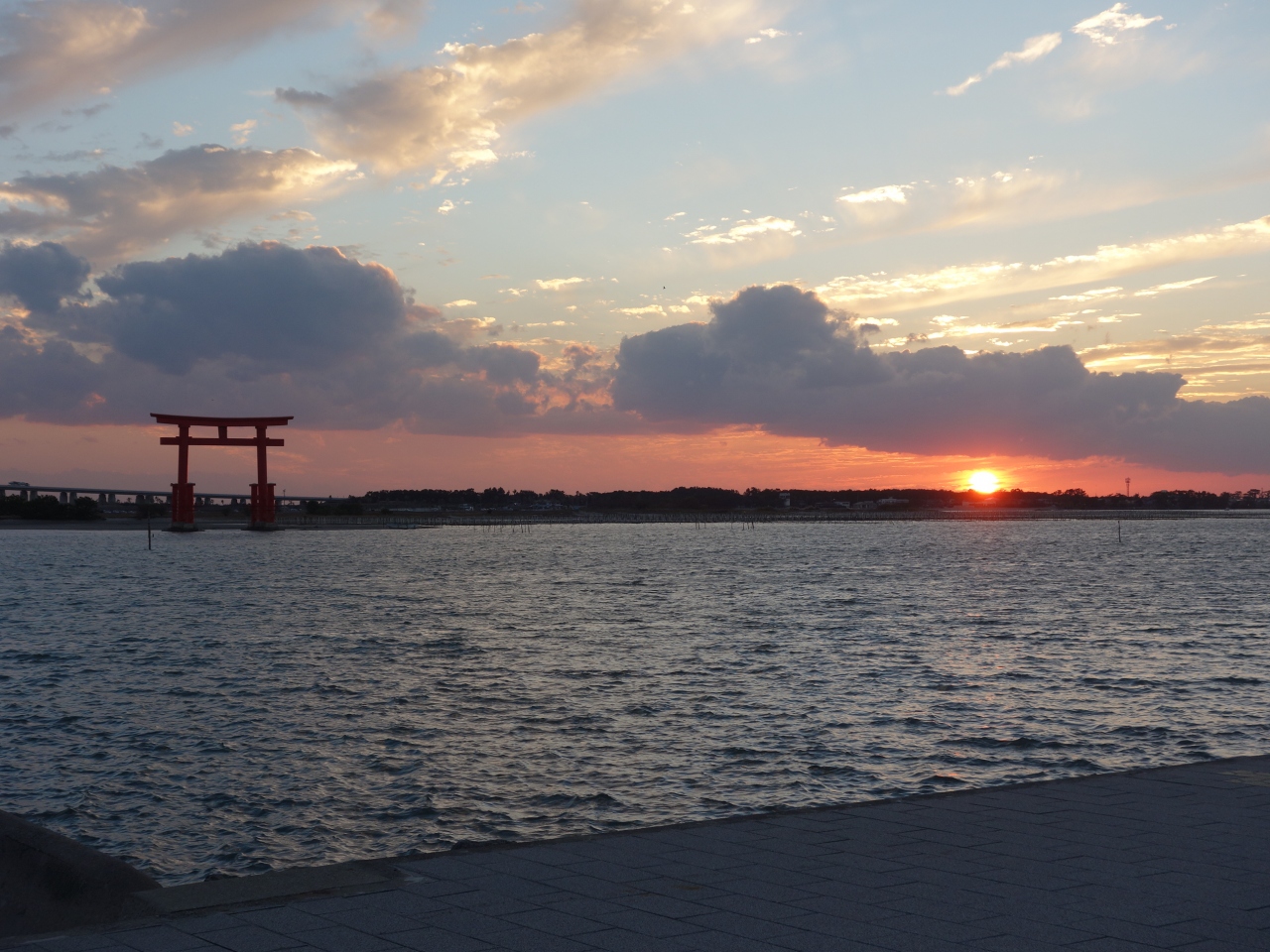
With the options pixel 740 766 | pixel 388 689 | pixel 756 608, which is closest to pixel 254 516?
pixel 756 608

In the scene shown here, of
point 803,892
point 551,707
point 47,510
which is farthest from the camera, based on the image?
point 47,510

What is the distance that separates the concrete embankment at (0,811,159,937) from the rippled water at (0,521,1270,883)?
3.92m

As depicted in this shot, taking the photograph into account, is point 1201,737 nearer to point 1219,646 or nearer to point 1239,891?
point 1239,891

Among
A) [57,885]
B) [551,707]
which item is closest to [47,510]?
[551,707]

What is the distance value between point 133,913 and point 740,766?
355 inches

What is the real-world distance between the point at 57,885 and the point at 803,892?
14.5 ft

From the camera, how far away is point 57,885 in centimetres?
605

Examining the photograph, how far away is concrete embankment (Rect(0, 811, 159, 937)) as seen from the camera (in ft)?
19.2

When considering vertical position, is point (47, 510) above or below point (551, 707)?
above

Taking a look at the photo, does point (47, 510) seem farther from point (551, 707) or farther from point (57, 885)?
point (57, 885)

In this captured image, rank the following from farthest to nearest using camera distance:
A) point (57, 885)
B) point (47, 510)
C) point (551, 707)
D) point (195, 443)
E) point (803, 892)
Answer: point (47, 510)
point (195, 443)
point (551, 707)
point (57, 885)
point (803, 892)

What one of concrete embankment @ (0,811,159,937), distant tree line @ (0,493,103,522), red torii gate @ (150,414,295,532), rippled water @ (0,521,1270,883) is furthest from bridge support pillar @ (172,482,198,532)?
concrete embankment @ (0,811,159,937)

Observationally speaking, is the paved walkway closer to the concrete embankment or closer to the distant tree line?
the concrete embankment

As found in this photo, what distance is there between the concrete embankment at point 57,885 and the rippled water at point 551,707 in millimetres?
3916
